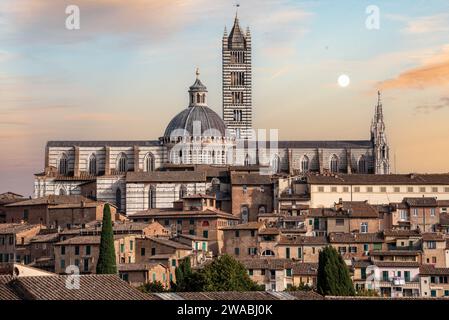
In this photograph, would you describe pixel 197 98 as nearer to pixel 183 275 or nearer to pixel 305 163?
pixel 305 163

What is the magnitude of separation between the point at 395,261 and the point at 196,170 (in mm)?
28483

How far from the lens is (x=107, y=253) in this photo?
4722 cm

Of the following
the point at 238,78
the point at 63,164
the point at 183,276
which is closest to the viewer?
the point at 183,276

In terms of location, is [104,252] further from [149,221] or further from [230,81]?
[230,81]

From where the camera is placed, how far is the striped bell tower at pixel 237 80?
10350cm

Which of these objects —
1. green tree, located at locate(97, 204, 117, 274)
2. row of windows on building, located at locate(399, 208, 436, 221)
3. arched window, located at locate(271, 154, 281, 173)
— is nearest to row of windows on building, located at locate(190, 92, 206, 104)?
arched window, located at locate(271, 154, 281, 173)

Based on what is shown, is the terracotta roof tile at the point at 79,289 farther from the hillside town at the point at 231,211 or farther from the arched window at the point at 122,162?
the arched window at the point at 122,162

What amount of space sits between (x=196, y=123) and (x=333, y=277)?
46339 mm

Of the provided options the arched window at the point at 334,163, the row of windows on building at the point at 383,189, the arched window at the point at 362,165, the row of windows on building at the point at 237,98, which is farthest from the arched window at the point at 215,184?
the row of windows on building at the point at 237,98

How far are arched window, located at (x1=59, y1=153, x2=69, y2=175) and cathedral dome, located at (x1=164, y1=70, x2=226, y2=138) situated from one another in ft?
25.4

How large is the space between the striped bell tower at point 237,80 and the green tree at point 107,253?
177 feet

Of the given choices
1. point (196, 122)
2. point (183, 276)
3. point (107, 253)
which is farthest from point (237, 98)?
point (183, 276)

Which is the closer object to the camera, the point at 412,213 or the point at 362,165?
the point at 412,213
